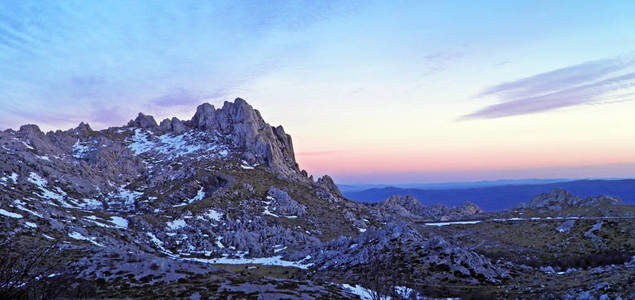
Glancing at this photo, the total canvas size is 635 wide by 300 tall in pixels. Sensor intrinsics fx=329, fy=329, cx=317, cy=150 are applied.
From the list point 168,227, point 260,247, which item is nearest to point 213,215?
point 168,227

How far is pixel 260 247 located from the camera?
137 m

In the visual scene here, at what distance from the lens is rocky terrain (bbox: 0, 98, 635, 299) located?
44.5 meters

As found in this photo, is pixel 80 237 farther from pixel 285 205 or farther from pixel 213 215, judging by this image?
pixel 285 205

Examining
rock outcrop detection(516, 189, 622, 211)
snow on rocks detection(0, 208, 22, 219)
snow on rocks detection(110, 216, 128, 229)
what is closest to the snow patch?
snow on rocks detection(0, 208, 22, 219)

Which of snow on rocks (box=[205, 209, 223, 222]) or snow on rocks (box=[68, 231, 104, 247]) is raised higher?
snow on rocks (box=[68, 231, 104, 247])

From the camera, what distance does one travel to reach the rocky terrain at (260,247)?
44469mm

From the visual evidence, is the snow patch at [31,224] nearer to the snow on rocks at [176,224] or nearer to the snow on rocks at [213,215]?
the snow on rocks at [176,224]

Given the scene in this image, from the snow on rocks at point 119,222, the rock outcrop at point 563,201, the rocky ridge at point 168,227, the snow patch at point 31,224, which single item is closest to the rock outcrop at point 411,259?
the rocky ridge at point 168,227

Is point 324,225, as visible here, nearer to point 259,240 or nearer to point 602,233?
point 259,240

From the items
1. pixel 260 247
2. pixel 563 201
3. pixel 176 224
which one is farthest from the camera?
pixel 563 201

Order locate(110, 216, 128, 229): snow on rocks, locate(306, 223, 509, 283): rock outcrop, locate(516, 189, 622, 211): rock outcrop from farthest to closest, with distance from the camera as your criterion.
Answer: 1. locate(516, 189, 622, 211): rock outcrop
2. locate(110, 216, 128, 229): snow on rocks
3. locate(306, 223, 509, 283): rock outcrop

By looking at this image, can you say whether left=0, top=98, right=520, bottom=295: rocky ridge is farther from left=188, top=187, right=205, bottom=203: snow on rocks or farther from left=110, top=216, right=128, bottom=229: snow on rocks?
left=188, top=187, right=205, bottom=203: snow on rocks

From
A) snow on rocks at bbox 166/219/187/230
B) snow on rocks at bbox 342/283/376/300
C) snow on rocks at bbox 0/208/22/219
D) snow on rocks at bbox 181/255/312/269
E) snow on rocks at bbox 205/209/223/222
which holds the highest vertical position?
snow on rocks at bbox 0/208/22/219

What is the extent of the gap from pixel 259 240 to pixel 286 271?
5133cm
